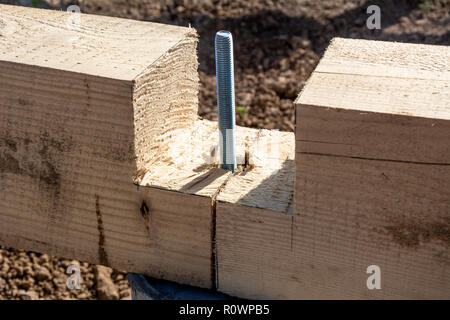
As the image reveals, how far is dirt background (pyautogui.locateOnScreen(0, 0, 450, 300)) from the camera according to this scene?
4.77 meters

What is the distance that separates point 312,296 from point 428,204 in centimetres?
42

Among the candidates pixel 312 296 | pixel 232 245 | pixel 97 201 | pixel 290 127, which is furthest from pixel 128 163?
pixel 290 127

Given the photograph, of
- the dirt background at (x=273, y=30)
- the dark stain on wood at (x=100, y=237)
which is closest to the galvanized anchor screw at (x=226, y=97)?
the dark stain on wood at (x=100, y=237)

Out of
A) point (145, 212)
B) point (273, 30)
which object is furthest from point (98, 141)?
point (273, 30)

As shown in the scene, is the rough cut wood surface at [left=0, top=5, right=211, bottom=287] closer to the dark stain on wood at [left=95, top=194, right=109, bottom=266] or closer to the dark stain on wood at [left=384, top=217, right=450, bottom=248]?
the dark stain on wood at [left=95, top=194, right=109, bottom=266]

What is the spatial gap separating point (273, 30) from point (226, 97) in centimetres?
381

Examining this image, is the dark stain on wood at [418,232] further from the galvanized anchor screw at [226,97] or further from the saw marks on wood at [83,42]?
the saw marks on wood at [83,42]

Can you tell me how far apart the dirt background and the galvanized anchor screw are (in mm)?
2780

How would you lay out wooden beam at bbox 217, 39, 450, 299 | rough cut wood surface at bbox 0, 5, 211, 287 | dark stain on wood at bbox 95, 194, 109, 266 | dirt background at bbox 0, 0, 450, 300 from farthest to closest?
dirt background at bbox 0, 0, 450, 300, dark stain on wood at bbox 95, 194, 109, 266, rough cut wood surface at bbox 0, 5, 211, 287, wooden beam at bbox 217, 39, 450, 299

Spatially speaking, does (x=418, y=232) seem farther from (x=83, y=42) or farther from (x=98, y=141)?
(x=83, y=42)

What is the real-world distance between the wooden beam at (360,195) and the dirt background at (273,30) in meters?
2.88

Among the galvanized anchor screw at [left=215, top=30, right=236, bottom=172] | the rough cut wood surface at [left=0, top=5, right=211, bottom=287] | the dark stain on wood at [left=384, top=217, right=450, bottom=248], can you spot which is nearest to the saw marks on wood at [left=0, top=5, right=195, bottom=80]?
the rough cut wood surface at [left=0, top=5, right=211, bottom=287]

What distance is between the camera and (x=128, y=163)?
1662 mm

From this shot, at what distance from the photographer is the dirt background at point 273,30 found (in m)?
4.77
